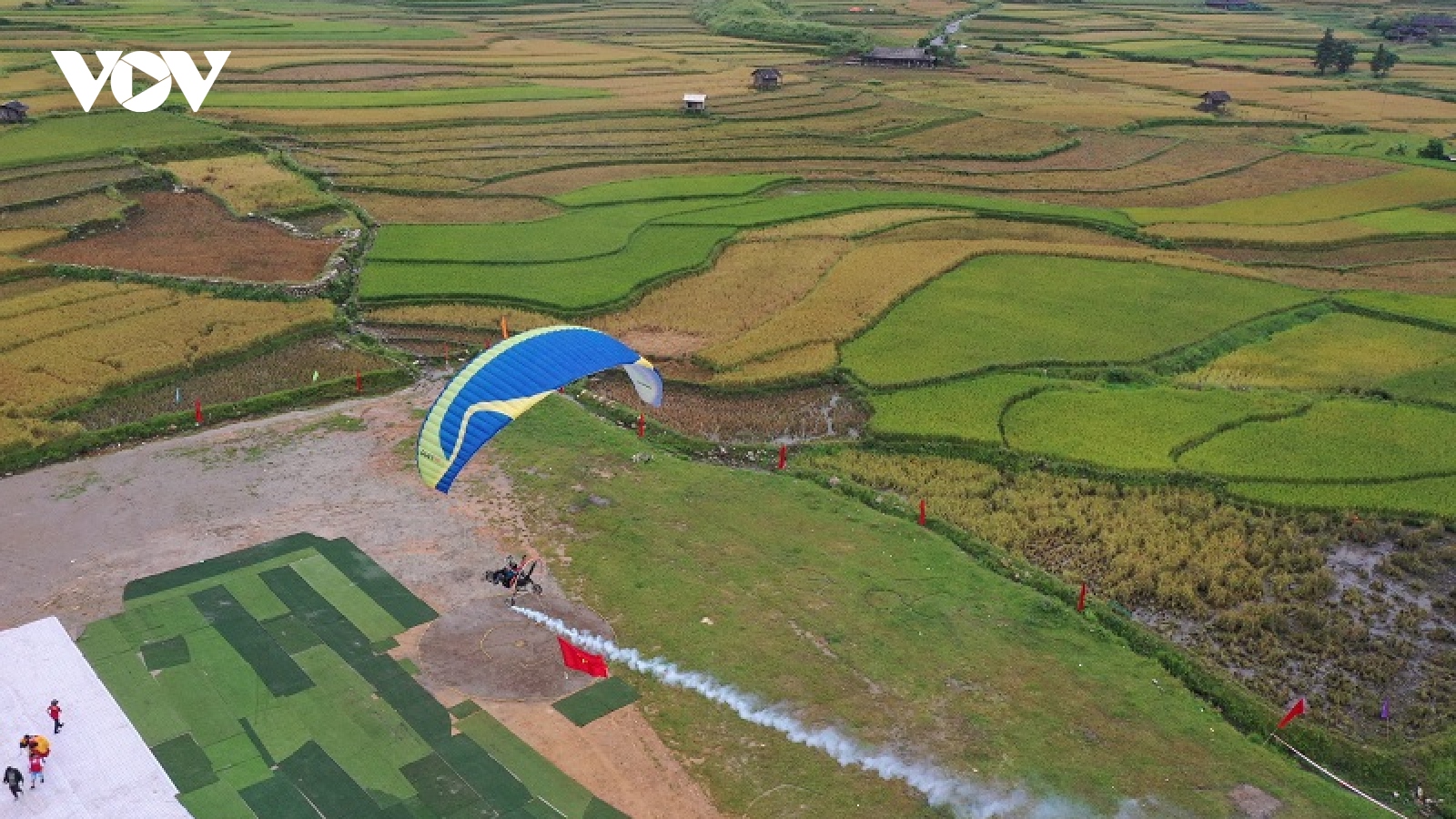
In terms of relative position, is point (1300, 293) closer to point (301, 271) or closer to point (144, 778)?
point (301, 271)

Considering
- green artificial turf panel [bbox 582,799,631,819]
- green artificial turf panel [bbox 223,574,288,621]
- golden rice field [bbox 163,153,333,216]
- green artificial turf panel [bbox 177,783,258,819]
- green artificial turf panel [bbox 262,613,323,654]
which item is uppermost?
golden rice field [bbox 163,153,333,216]

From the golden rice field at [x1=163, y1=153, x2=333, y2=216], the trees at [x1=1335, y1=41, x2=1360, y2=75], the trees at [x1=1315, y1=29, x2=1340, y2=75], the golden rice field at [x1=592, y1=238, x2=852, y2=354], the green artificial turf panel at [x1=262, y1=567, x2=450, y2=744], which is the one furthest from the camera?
the trees at [x1=1315, y1=29, x2=1340, y2=75]

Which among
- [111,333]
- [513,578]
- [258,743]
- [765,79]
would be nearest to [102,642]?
[258,743]

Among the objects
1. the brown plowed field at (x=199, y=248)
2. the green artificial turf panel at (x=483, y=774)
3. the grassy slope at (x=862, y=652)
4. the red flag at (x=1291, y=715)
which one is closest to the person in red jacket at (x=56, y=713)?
the green artificial turf panel at (x=483, y=774)

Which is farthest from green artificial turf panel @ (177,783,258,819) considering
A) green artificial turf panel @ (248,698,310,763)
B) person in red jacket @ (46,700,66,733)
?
person in red jacket @ (46,700,66,733)

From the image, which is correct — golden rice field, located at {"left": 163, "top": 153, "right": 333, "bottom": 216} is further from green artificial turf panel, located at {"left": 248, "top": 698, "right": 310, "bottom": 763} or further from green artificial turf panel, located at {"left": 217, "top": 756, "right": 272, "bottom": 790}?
green artificial turf panel, located at {"left": 217, "top": 756, "right": 272, "bottom": 790}

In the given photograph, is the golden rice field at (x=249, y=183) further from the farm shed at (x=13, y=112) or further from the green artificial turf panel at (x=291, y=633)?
the green artificial turf panel at (x=291, y=633)
